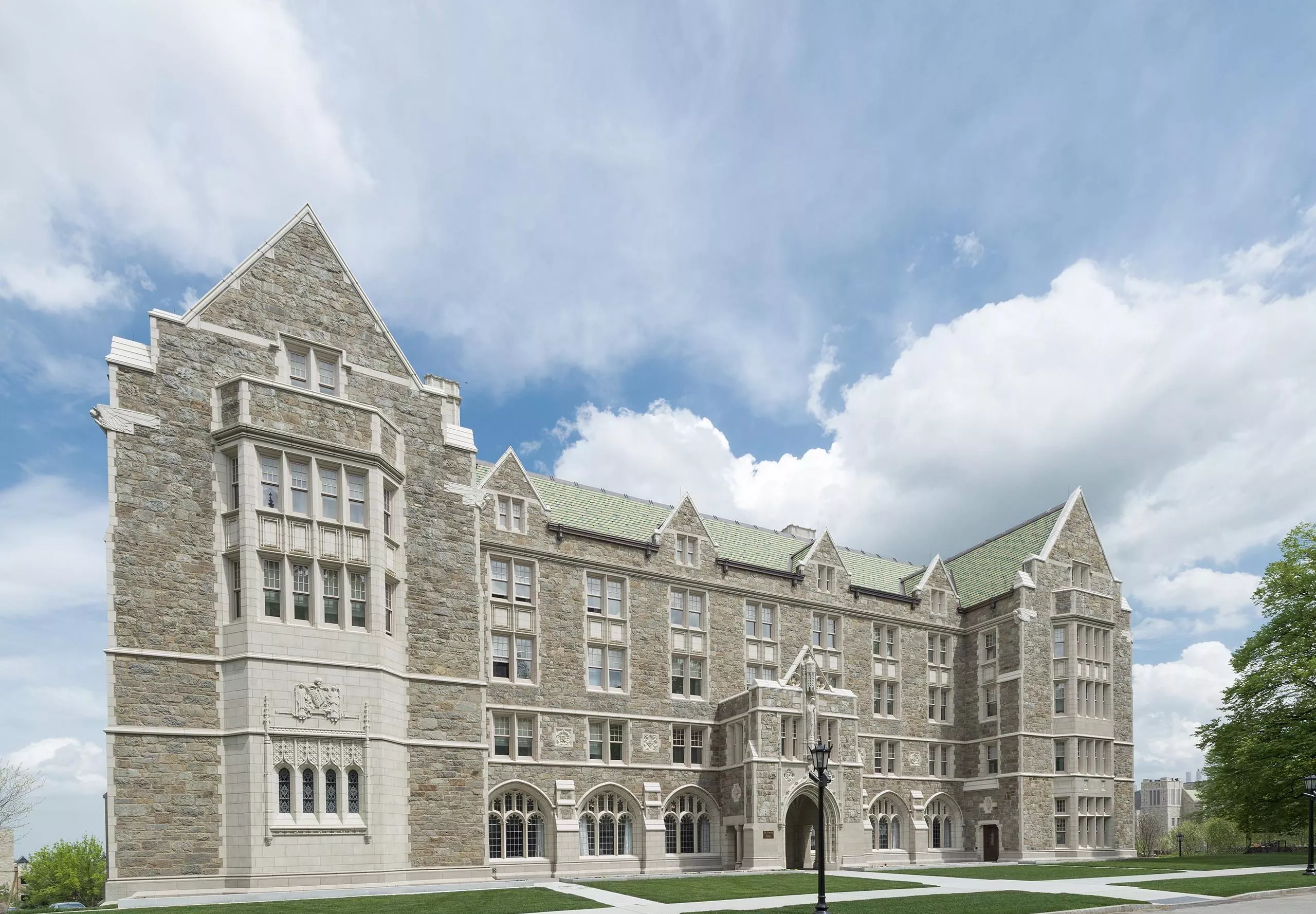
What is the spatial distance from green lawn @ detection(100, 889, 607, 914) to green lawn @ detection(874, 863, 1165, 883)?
676 inches

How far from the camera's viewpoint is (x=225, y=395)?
92.1 ft

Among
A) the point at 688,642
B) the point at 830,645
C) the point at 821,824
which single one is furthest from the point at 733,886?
the point at 830,645

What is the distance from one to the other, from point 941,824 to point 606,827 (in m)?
20.0

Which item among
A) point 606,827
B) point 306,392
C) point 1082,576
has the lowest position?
point 606,827

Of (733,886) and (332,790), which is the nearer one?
(332,790)

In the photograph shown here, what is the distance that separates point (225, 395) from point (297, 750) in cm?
1043

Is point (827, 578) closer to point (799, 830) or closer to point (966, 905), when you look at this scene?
point (799, 830)

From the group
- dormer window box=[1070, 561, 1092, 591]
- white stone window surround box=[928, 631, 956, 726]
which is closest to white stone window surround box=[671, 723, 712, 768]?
white stone window surround box=[928, 631, 956, 726]

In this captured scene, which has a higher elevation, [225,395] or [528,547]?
[225,395]

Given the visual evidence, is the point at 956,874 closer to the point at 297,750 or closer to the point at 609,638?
the point at 609,638

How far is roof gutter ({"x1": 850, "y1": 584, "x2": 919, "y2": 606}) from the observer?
47.7 m

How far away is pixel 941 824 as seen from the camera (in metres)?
48.9

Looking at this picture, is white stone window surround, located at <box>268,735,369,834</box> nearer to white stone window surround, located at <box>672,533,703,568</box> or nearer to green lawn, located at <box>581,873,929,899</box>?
green lawn, located at <box>581,873,929,899</box>

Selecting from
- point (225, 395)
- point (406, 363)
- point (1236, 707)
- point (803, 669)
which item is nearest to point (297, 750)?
point (225, 395)
